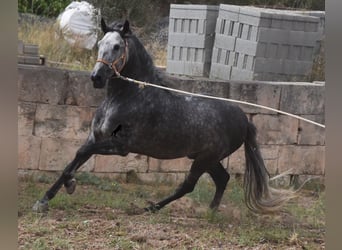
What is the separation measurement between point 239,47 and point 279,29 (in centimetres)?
56

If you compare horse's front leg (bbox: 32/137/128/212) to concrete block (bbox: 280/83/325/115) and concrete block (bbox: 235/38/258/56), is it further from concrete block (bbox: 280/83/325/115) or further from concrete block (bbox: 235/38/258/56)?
concrete block (bbox: 280/83/325/115)

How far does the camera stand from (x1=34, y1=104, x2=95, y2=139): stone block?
7312mm

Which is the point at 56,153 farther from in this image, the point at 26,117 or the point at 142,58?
the point at 142,58

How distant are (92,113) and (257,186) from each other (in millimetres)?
2124

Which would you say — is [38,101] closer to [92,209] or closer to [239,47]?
[92,209]

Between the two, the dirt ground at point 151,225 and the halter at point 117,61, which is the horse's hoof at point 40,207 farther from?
the halter at point 117,61

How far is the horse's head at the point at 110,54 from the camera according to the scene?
5453 millimetres

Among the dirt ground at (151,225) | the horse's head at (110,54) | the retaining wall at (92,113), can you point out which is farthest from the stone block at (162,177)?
the horse's head at (110,54)

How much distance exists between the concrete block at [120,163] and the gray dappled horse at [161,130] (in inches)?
48.9

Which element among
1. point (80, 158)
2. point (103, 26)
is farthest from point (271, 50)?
point (80, 158)

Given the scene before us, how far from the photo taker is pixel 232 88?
751 centimetres

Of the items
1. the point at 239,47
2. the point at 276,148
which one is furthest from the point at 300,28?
the point at 276,148

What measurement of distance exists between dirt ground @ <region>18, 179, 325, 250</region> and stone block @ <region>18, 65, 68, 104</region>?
0.92 meters
